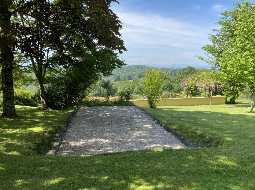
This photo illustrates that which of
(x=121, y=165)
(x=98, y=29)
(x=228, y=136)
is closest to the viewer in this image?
(x=121, y=165)

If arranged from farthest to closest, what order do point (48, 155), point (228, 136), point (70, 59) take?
1. point (70, 59)
2. point (228, 136)
3. point (48, 155)

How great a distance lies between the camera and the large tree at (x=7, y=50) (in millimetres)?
16906

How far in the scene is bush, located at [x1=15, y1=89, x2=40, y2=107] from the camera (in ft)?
100

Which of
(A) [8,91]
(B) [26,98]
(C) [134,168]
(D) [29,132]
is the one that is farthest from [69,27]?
(B) [26,98]

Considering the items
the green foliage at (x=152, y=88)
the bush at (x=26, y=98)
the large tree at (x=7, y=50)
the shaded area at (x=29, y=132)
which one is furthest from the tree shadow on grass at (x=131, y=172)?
the green foliage at (x=152, y=88)

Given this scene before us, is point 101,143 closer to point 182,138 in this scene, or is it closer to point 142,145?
point 142,145

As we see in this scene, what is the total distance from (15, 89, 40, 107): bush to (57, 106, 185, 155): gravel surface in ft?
30.2

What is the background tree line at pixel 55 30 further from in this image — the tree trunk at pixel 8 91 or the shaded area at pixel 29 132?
the shaded area at pixel 29 132

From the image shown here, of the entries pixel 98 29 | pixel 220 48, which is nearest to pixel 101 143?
pixel 98 29

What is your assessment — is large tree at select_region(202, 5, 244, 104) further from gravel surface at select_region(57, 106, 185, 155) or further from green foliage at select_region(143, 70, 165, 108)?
gravel surface at select_region(57, 106, 185, 155)

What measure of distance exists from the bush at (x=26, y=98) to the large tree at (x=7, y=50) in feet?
36.2

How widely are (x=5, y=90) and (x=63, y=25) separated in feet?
13.0

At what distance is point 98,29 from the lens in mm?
17828

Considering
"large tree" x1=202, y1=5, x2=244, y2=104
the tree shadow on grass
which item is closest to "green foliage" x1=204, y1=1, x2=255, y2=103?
"large tree" x1=202, y1=5, x2=244, y2=104
